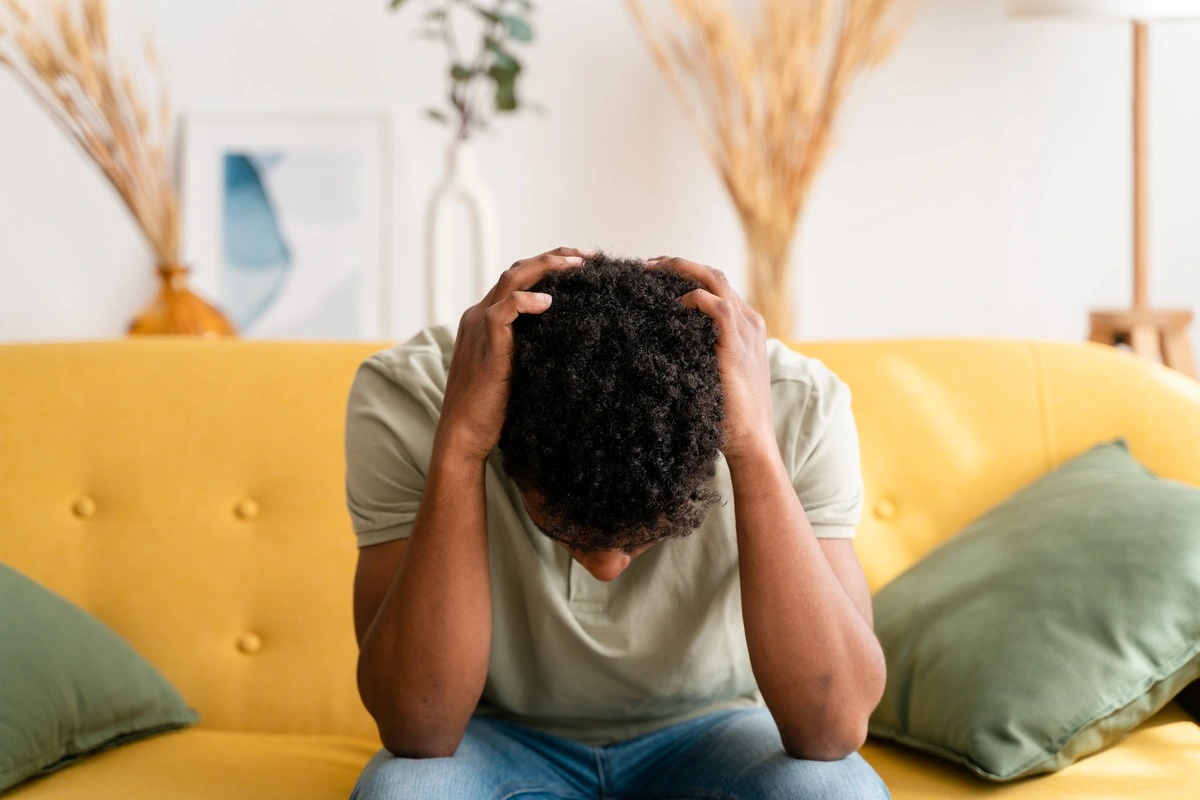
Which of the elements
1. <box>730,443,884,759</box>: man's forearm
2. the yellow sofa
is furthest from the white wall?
<box>730,443,884,759</box>: man's forearm

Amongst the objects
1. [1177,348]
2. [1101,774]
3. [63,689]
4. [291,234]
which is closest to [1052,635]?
[1101,774]

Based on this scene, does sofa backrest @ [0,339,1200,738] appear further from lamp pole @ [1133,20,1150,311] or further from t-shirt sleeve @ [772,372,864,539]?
lamp pole @ [1133,20,1150,311]

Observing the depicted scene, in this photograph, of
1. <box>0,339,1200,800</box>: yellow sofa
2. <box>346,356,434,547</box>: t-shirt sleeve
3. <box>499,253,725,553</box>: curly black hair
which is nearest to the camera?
<box>499,253,725,553</box>: curly black hair

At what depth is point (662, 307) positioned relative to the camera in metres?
1.02

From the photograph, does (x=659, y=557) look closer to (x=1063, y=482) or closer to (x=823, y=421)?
(x=823, y=421)

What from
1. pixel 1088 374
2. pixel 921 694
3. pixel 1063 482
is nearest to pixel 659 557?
pixel 921 694

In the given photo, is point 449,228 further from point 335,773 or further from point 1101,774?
point 1101,774

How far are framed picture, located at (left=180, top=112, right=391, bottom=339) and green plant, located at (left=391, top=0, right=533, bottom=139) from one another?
220 millimetres

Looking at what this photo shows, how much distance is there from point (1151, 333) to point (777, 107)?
0.89 meters

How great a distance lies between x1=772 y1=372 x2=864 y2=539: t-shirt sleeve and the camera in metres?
1.21

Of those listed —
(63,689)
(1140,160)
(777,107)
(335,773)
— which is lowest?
(335,773)

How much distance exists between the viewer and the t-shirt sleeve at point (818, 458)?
3.99ft

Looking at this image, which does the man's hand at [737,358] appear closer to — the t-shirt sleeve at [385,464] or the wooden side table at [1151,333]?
the t-shirt sleeve at [385,464]

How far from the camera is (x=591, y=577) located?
1.24 metres
